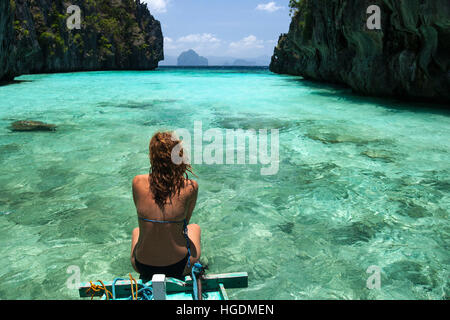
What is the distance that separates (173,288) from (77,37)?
196 ft

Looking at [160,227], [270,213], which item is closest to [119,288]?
[160,227]

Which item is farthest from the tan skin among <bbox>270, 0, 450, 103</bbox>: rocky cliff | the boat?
<bbox>270, 0, 450, 103</bbox>: rocky cliff

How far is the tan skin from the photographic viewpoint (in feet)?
8.02

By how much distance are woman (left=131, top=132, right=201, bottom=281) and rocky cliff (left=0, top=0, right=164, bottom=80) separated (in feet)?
84.6

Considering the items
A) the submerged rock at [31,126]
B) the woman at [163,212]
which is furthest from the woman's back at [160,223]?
the submerged rock at [31,126]

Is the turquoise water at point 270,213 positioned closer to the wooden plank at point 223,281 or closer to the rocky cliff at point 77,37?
the wooden plank at point 223,281

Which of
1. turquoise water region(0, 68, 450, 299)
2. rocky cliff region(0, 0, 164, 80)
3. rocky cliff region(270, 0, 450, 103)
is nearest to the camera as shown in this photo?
turquoise water region(0, 68, 450, 299)

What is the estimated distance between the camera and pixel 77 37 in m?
52.8

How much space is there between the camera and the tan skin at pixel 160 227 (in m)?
2.45

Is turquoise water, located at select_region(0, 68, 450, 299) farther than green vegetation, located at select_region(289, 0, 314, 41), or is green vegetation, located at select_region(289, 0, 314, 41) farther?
green vegetation, located at select_region(289, 0, 314, 41)

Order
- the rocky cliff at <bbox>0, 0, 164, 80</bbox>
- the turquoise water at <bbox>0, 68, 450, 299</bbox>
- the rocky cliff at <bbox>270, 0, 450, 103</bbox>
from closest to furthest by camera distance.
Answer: the turquoise water at <bbox>0, 68, 450, 299</bbox>, the rocky cliff at <bbox>270, 0, 450, 103</bbox>, the rocky cliff at <bbox>0, 0, 164, 80</bbox>

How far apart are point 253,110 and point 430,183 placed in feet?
28.8

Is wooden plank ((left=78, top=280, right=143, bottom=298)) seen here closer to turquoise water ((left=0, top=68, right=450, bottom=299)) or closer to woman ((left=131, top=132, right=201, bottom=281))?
woman ((left=131, top=132, right=201, bottom=281))
